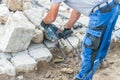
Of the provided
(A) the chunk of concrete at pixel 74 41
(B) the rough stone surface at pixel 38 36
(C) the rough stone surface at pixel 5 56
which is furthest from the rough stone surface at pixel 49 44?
(C) the rough stone surface at pixel 5 56

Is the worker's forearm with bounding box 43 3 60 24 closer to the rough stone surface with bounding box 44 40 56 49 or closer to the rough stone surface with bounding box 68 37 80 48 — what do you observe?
the rough stone surface with bounding box 44 40 56 49

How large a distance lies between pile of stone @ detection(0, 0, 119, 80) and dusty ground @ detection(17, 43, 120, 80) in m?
0.12

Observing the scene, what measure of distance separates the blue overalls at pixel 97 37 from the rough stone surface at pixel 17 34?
3.64 feet

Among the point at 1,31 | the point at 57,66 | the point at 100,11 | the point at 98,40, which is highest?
the point at 100,11

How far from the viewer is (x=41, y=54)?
5.23 m

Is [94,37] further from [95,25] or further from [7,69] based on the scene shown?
[7,69]

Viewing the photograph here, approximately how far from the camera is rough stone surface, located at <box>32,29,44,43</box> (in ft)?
17.4

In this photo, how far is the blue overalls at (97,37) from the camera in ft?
13.5

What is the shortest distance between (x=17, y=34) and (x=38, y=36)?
54 cm

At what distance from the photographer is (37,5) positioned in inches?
271

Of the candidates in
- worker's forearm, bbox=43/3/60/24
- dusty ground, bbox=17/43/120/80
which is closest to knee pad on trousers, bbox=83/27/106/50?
worker's forearm, bbox=43/3/60/24

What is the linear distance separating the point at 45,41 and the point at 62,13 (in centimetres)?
129

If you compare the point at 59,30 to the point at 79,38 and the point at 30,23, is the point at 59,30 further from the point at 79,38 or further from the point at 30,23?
the point at 79,38

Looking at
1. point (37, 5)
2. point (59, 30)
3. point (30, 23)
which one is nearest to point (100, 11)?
point (59, 30)
